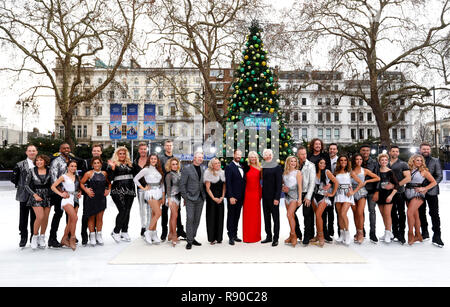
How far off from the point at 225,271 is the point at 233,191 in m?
2.00

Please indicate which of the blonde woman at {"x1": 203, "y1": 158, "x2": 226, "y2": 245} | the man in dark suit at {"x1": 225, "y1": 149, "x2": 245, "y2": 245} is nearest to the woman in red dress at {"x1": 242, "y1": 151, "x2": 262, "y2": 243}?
the man in dark suit at {"x1": 225, "y1": 149, "x2": 245, "y2": 245}

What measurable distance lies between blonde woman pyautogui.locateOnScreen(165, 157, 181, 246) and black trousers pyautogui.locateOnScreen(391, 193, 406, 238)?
4267 millimetres

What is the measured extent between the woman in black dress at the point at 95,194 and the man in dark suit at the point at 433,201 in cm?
621

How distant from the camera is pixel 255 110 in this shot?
13172 millimetres

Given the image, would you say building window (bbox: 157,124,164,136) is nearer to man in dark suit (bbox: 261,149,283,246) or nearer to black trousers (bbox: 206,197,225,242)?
black trousers (bbox: 206,197,225,242)

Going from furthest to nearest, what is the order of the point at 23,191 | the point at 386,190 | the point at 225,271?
the point at 386,190, the point at 23,191, the point at 225,271

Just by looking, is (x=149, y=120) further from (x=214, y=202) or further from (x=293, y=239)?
(x=293, y=239)

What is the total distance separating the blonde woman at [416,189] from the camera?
6.27 metres

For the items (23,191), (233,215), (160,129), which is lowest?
(233,215)

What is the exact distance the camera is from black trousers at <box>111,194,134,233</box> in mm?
6621

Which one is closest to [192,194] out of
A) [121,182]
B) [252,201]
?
[252,201]

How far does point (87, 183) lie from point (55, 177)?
1.87 feet
